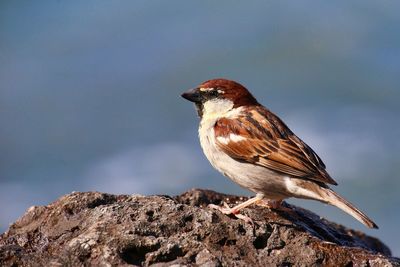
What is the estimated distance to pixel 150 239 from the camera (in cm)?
388

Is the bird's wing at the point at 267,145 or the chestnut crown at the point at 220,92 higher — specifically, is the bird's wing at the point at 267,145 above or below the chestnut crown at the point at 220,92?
below

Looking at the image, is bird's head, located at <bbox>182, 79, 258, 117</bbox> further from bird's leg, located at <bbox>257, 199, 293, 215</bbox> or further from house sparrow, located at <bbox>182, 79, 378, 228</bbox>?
bird's leg, located at <bbox>257, 199, 293, 215</bbox>

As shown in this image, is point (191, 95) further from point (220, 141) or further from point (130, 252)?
point (130, 252)

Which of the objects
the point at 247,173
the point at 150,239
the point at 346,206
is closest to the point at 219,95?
the point at 247,173

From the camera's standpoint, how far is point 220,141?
5.74 m

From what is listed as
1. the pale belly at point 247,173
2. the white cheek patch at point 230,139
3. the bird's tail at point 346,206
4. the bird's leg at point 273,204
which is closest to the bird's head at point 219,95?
the pale belly at point 247,173

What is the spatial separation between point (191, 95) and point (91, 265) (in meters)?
2.63

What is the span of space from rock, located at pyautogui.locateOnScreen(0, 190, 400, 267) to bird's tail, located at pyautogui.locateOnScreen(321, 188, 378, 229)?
0.51 m

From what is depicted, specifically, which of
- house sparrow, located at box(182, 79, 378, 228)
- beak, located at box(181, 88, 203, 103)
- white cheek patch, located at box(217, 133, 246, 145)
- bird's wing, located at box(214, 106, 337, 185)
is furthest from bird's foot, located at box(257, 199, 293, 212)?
beak, located at box(181, 88, 203, 103)

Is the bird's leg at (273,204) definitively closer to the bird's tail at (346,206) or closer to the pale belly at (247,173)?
the pale belly at (247,173)

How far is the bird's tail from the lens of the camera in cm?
492

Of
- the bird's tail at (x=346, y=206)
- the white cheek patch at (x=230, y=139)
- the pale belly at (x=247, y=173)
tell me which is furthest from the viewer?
the white cheek patch at (x=230, y=139)

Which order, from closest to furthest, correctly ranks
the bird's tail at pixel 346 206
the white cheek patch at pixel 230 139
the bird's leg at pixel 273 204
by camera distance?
the bird's tail at pixel 346 206, the bird's leg at pixel 273 204, the white cheek patch at pixel 230 139

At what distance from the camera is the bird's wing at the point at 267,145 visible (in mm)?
5465
